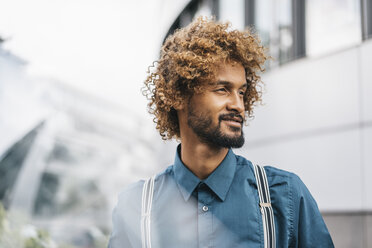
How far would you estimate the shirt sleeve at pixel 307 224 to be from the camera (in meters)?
1.60

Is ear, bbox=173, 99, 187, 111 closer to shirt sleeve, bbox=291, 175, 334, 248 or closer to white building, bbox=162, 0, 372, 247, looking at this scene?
shirt sleeve, bbox=291, 175, 334, 248

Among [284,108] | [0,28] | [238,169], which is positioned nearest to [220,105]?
[238,169]

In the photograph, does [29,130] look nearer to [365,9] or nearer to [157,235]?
[365,9]

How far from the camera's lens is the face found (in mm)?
1728

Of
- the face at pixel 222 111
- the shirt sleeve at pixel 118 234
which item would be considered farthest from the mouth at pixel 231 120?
the shirt sleeve at pixel 118 234

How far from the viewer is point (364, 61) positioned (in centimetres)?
538

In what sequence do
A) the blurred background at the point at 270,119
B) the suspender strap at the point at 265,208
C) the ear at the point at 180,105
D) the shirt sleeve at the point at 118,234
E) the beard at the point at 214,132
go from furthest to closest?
the blurred background at the point at 270,119, the ear at the point at 180,105, the shirt sleeve at the point at 118,234, the beard at the point at 214,132, the suspender strap at the point at 265,208

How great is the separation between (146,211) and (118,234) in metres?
0.17

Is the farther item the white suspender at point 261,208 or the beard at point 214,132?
the beard at point 214,132

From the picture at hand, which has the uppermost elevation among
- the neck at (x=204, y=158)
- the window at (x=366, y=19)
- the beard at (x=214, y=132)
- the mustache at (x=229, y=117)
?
the window at (x=366, y=19)

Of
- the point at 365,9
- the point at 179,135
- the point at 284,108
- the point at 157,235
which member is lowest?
the point at 157,235

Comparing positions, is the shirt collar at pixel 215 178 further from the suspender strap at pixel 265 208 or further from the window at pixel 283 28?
the window at pixel 283 28

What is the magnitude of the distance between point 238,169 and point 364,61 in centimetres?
419

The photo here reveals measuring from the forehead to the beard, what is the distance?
0.15m
